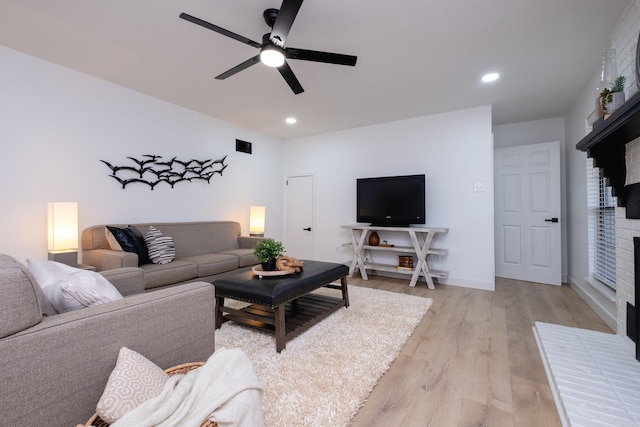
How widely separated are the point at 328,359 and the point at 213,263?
194cm

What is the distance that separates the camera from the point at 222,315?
257cm

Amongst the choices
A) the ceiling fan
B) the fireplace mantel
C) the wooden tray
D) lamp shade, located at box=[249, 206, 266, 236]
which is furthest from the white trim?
lamp shade, located at box=[249, 206, 266, 236]

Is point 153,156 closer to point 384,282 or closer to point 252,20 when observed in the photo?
point 252,20

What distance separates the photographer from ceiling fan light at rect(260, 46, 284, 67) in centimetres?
201

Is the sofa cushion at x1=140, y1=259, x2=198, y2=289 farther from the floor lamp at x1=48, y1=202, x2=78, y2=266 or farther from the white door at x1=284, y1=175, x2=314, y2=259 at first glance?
the white door at x1=284, y1=175, x2=314, y2=259

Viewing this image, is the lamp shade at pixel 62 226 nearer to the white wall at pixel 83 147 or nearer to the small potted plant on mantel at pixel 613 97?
the white wall at pixel 83 147

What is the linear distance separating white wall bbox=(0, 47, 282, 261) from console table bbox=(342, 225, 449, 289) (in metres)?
2.29

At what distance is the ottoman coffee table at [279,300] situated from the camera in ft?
7.06

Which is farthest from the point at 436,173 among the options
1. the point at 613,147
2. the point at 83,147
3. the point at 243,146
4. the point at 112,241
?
the point at 83,147

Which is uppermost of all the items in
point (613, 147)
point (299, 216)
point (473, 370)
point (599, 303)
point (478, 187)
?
point (613, 147)

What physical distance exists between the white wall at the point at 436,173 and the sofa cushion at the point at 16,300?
434cm

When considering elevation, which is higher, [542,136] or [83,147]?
[542,136]

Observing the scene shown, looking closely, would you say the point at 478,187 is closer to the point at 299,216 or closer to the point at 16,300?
the point at 299,216

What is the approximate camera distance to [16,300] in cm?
84
